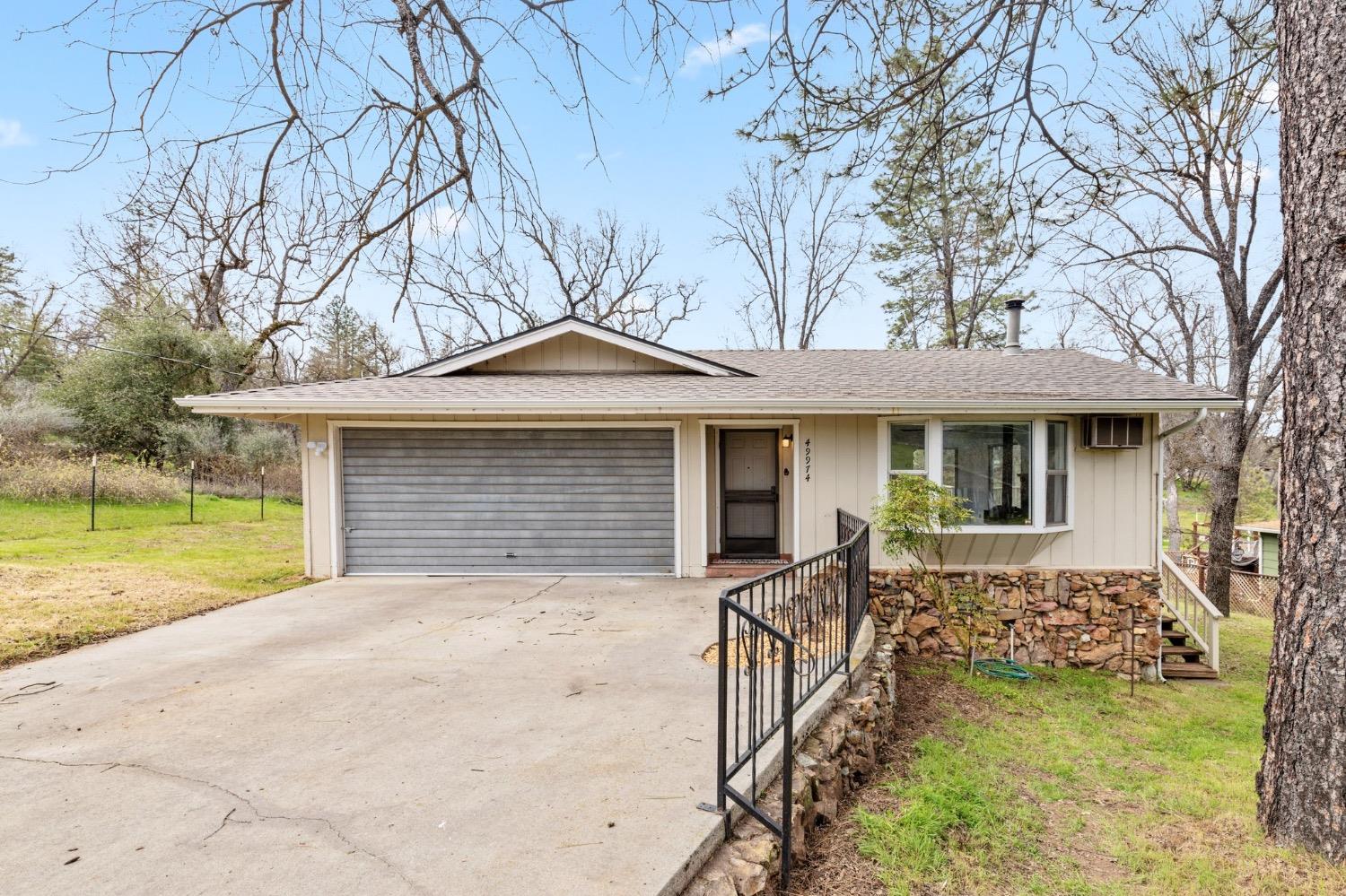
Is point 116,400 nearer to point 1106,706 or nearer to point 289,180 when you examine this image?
point 289,180

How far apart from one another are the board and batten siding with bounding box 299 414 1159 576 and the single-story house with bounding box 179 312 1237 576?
0.02m

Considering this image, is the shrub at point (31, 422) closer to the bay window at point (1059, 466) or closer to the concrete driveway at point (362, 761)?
the concrete driveway at point (362, 761)

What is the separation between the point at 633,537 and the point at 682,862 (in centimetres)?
539

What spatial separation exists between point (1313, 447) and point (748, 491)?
6108mm

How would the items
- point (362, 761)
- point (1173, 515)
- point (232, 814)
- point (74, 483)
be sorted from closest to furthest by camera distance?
point (232, 814), point (362, 761), point (74, 483), point (1173, 515)

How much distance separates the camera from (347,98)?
2357mm

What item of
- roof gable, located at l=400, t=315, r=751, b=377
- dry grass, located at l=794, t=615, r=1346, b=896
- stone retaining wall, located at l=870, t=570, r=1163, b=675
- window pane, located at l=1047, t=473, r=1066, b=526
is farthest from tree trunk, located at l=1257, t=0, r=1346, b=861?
roof gable, located at l=400, t=315, r=751, b=377

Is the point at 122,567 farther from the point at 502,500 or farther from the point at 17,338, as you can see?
the point at 17,338

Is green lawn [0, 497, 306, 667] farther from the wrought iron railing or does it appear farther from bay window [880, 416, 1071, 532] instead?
bay window [880, 416, 1071, 532]

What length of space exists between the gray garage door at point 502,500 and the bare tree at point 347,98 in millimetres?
4955

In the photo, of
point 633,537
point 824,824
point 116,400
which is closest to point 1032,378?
point 633,537

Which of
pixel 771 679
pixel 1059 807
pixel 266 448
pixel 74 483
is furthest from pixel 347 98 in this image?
pixel 266 448

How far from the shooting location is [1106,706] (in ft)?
19.7

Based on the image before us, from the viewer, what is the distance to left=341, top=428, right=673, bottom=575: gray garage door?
750cm
